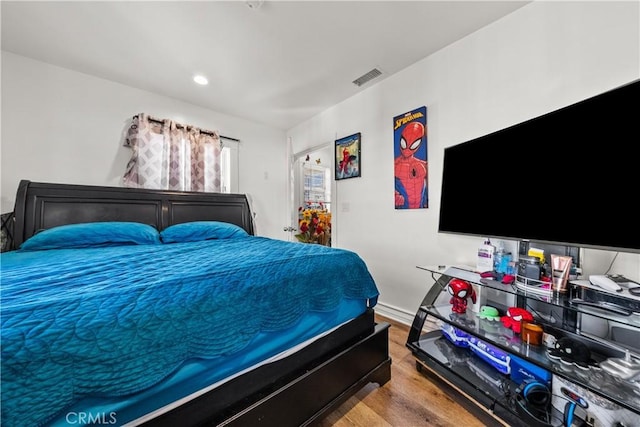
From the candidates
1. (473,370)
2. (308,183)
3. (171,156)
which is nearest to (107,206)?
(171,156)

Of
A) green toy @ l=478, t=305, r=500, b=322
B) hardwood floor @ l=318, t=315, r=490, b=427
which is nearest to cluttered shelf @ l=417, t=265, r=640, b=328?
green toy @ l=478, t=305, r=500, b=322

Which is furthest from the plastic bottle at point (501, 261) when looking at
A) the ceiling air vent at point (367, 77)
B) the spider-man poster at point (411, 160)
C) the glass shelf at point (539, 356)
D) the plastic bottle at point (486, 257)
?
the ceiling air vent at point (367, 77)

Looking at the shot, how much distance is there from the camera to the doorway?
3914 mm

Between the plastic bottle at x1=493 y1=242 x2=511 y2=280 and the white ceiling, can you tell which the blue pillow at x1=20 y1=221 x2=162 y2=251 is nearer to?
the white ceiling

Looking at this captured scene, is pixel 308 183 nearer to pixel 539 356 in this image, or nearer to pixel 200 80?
pixel 200 80

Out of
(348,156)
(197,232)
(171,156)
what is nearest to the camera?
(197,232)

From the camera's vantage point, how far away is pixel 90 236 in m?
1.98

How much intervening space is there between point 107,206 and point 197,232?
36.5 inches

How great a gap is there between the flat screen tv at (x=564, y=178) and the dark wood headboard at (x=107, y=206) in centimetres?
277

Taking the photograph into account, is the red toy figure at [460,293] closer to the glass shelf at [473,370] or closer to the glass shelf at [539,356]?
the glass shelf at [539,356]

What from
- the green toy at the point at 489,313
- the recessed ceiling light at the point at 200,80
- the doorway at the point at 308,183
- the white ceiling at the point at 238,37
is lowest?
the green toy at the point at 489,313

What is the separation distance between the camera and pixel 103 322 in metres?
0.68

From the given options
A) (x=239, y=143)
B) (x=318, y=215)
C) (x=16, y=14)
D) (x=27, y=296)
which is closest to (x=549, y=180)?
(x=27, y=296)

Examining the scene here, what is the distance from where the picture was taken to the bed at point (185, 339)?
61 cm
